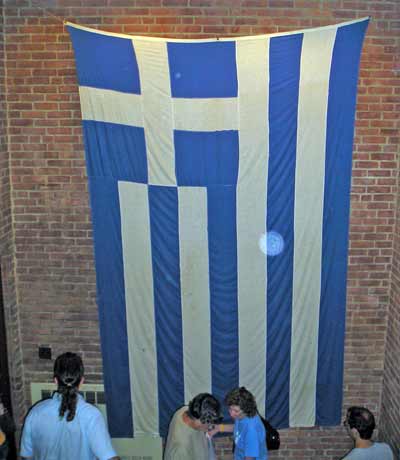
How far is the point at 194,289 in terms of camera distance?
532cm

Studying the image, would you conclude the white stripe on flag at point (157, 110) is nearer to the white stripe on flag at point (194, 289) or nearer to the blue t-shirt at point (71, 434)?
the white stripe on flag at point (194, 289)

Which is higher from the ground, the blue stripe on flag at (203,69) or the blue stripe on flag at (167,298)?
the blue stripe on flag at (203,69)

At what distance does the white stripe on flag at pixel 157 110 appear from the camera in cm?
479

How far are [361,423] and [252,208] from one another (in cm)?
198

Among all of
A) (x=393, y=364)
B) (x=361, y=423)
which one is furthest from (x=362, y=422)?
(x=393, y=364)

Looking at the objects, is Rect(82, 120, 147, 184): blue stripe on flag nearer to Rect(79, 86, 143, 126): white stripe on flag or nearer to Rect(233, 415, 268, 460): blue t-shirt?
Rect(79, 86, 143, 126): white stripe on flag

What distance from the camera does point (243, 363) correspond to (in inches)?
215

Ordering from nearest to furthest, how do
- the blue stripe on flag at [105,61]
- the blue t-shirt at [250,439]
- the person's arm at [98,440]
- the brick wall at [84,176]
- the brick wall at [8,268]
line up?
the person's arm at [98,440] → the blue t-shirt at [250,439] → the blue stripe on flag at [105,61] → the brick wall at [84,176] → the brick wall at [8,268]

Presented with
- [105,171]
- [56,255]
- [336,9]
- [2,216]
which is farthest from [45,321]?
[336,9]

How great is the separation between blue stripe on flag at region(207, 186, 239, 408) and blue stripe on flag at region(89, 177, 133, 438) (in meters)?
0.84

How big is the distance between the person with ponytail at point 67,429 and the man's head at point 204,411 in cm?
91

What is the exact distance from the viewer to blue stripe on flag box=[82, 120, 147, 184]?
5000 millimetres

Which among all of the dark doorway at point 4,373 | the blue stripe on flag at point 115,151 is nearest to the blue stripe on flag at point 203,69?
the blue stripe on flag at point 115,151

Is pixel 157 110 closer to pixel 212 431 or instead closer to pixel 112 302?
pixel 112 302
